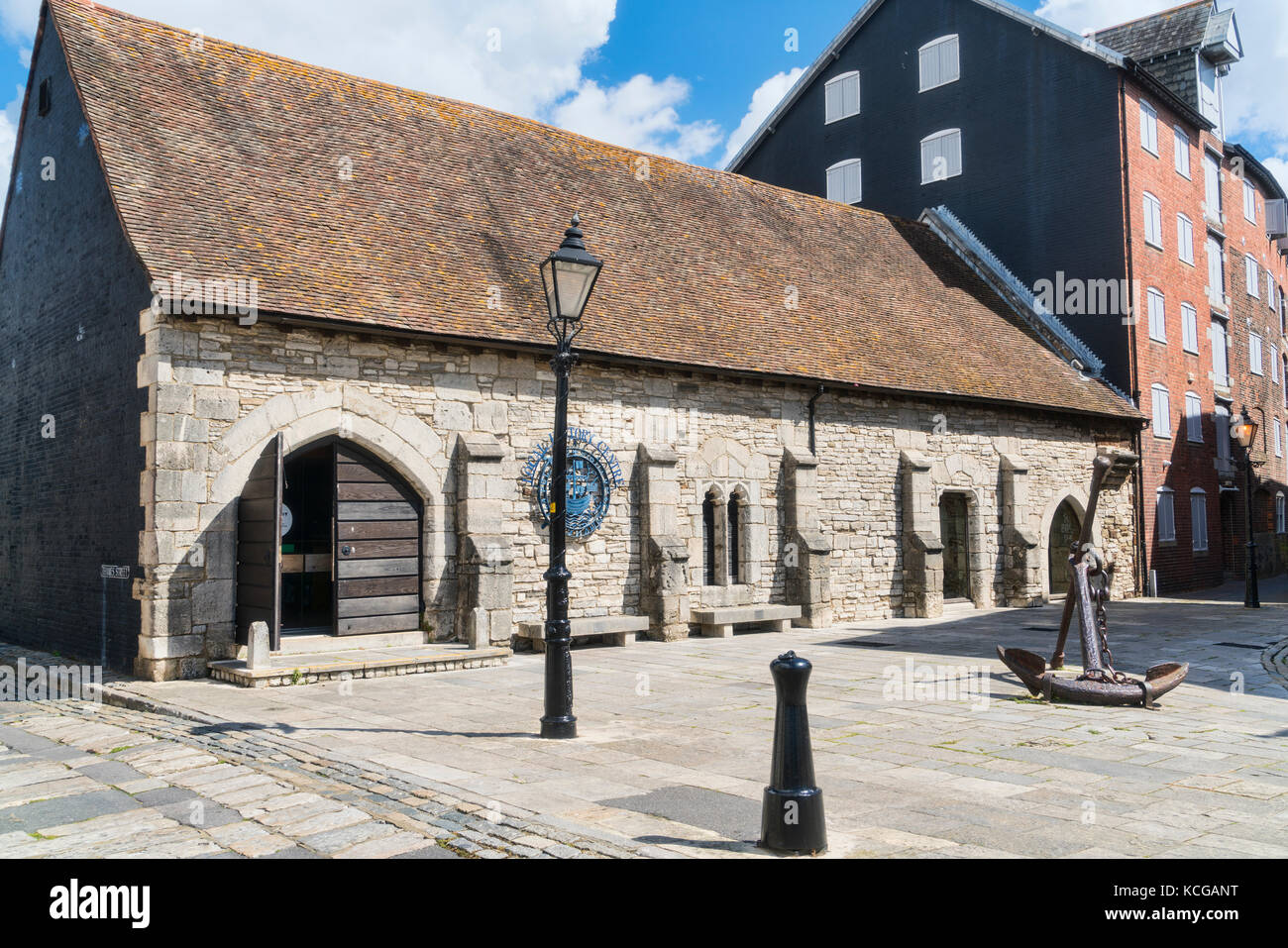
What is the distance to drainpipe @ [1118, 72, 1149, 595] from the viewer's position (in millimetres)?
23125

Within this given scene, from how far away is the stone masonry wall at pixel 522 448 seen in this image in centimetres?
1162

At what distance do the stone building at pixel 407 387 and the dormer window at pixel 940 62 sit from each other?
822 cm

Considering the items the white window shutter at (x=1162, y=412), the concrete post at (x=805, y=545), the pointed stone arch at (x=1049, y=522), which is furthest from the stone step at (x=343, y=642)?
the white window shutter at (x=1162, y=412)

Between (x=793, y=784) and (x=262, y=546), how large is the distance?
333 inches

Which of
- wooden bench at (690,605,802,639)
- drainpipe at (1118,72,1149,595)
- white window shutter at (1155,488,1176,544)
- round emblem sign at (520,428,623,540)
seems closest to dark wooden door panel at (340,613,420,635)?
round emblem sign at (520,428,623,540)

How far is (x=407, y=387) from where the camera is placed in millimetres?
13383

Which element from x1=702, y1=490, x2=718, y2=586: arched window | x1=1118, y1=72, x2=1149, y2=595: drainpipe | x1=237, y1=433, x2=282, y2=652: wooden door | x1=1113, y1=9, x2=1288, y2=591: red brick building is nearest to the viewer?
x1=237, y1=433, x2=282, y2=652: wooden door

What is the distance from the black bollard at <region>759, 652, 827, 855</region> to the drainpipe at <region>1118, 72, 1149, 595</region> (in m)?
20.9

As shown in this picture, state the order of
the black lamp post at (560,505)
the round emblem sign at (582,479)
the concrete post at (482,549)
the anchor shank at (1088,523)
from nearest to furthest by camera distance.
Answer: the black lamp post at (560,505)
the anchor shank at (1088,523)
the concrete post at (482,549)
the round emblem sign at (582,479)

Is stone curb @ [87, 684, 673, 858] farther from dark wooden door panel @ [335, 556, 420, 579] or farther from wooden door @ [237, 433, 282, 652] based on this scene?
dark wooden door panel @ [335, 556, 420, 579]

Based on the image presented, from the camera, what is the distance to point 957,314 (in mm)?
22375
